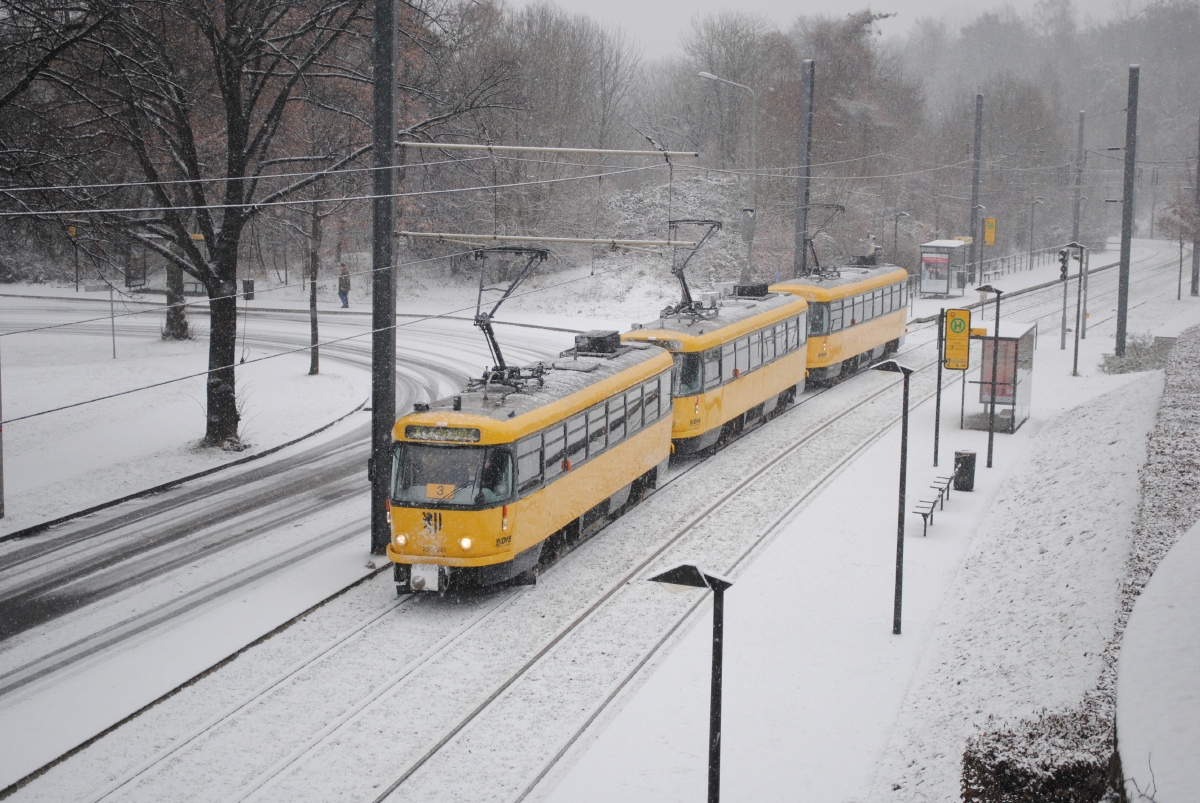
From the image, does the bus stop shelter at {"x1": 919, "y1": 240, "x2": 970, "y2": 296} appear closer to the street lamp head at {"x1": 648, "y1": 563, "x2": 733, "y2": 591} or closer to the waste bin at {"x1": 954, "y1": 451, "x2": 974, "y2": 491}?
the waste bin at {"x1": 954, "y1": 451, "x2": 974, "y2": 491}

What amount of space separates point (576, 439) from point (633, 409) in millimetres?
2621

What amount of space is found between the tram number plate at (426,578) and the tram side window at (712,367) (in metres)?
9.03

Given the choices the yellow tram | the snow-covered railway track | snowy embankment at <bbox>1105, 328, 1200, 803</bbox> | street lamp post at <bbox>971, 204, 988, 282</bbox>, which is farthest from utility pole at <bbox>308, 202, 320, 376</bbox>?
street lamp post at <bbox>971, 204, 988, 282</bbox>

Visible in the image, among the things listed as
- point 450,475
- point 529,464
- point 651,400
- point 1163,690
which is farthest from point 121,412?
point 1163,690

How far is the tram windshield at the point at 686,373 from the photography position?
22.4 m

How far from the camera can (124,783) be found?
10.7 metres

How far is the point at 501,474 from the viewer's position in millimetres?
14859

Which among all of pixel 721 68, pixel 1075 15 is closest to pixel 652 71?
pixel 721 68

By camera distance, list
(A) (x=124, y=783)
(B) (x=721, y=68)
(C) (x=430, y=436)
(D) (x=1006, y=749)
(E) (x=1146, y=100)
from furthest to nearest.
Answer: (E) (x=1146, y=100), (B) (x=721, y=68), (C) (x=430, y=436), (A) (x=124, y=783), (D) (x=1006, y=749)

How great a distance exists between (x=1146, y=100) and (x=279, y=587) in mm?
118617

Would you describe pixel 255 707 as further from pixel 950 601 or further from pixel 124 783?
pixel 950 601

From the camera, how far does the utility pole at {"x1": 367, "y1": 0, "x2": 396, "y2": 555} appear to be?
16.5 metres

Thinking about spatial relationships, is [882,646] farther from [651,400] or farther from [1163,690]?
[651,400]

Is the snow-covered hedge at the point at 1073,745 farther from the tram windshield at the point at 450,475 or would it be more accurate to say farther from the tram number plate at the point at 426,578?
the tram number plate at the point at 426,578
